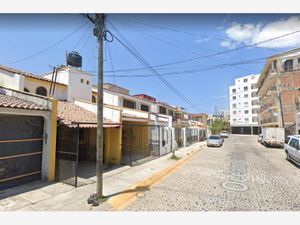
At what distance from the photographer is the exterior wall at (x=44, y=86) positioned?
12260mm

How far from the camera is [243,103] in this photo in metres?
67.4

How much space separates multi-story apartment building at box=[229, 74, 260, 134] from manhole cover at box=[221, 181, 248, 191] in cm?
6442

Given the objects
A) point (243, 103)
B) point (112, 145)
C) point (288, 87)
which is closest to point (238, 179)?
point (112, 145)

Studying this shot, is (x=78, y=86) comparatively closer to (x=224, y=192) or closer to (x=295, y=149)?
(x=224, y=192)

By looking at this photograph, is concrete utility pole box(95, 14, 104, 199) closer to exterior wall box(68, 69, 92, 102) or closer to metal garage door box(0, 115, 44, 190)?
metal garage door box(0, 115, 44, 190)

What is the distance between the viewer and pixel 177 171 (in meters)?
9.48

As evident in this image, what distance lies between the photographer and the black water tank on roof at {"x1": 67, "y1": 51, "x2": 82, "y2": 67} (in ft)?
51.9

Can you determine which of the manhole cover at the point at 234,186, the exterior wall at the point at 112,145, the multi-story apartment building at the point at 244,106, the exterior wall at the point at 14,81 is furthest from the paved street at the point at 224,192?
the multi-story apartment building at the point at 244,106

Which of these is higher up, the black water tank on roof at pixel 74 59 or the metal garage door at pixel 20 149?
the black water tank on roof at pixel 74 59

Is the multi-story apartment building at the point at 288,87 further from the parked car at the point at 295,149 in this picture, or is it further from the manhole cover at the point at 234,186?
the manhole cover at the point at 234,186

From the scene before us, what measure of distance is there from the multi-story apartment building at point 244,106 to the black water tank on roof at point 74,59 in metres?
64.8
